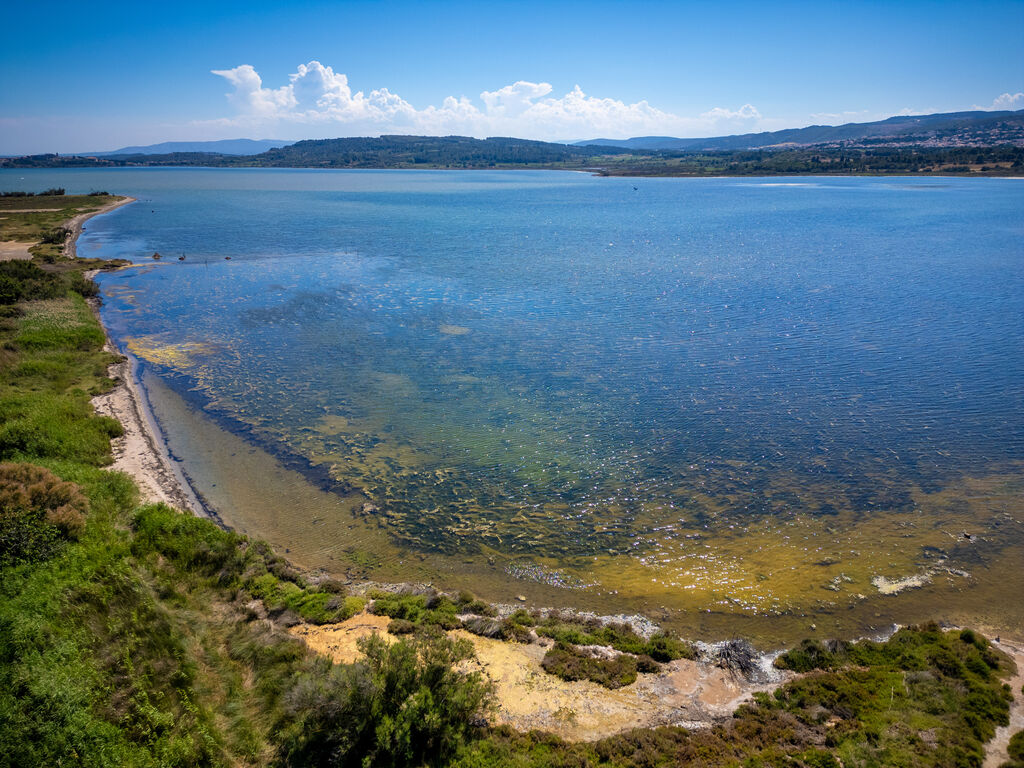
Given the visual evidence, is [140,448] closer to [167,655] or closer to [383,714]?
[167,655]

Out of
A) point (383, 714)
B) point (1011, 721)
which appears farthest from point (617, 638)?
point (1011, 721)

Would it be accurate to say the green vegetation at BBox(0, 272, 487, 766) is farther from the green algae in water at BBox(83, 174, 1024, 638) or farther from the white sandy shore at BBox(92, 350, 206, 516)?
the green algae in water at BBox(83, 174, 1024, 638)

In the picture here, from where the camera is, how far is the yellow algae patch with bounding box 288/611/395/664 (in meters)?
14.4

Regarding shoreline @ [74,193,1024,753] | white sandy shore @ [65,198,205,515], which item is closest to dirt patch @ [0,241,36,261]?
white sandy shore @ [65,198,205,515]

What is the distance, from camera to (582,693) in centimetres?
1330

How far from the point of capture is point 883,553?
18.5 m

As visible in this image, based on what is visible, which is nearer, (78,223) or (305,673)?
(305,673)

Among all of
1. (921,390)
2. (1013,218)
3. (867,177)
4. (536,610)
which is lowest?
(536,610)

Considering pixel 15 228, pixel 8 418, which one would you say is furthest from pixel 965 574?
pixel 15 228

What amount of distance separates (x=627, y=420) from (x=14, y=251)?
242ft

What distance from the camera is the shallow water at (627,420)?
1823 cm

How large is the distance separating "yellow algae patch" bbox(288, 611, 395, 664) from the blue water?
4.13m

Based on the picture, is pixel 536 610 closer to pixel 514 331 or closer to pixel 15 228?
pixel 514 331

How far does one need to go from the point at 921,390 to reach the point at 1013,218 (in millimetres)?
80558
